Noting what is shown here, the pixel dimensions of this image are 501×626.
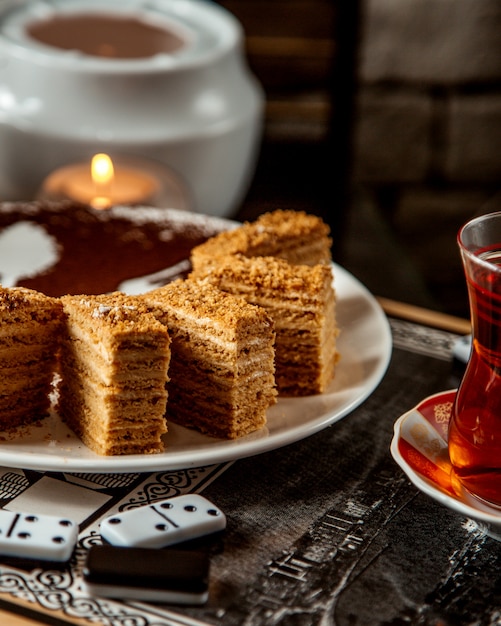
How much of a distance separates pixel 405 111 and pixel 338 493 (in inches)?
98.6

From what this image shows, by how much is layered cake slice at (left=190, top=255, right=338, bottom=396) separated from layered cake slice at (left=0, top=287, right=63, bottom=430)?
1.04 feet

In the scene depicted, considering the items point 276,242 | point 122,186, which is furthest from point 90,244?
point 122,186

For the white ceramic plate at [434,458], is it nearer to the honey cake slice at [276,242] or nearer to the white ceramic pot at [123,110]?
the honey cake slice at [276,242]

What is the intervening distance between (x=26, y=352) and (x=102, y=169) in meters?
1.04

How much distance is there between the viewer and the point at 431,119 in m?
3.78

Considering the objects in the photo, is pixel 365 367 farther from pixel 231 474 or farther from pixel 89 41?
pixel 89 41

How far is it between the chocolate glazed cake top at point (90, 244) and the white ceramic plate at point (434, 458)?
2.46 feet

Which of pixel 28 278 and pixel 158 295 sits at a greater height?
pixel 158 295

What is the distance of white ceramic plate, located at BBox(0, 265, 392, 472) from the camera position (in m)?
1.46

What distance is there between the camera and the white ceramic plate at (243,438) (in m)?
1.46

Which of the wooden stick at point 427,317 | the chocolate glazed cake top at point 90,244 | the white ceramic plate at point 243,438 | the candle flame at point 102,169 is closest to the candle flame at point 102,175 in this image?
the candle flame at point 102,169

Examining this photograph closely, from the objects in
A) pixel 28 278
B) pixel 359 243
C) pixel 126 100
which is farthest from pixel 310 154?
pixel 28 278

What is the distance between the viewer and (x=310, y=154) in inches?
139

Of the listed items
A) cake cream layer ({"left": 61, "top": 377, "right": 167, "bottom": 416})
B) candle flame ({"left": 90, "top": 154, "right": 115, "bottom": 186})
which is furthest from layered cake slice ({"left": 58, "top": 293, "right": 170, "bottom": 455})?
candle flame ({"left": 90, "top": 154, "right": 115, "bottom": 186})
